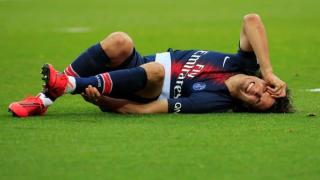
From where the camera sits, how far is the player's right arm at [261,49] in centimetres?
876

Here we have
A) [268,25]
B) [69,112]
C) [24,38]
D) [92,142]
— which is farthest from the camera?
[268,25]

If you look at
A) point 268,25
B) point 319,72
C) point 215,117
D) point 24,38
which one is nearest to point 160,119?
point 215,117

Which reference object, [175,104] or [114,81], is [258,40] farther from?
[114,81]

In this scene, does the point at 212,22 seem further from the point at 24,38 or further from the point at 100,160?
the point at 100,160

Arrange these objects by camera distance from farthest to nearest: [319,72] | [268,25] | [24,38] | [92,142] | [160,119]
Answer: [268,25] → [24,38] → [319,72] → [160,119] → [92,142]

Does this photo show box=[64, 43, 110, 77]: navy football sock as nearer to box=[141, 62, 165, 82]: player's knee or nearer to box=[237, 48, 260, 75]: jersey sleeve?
box=[141, 62, 165, 82]: player's knee

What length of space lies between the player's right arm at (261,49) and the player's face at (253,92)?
0.20ft

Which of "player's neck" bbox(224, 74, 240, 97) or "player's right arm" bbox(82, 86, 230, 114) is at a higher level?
"player's neck" bbox(224, 74, 240, 97)

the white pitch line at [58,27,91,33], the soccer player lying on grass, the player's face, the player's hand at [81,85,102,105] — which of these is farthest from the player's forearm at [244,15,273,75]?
the white pitch line at [58,27,91,33]

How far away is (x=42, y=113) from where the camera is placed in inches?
348

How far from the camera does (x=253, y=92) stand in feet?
28.8

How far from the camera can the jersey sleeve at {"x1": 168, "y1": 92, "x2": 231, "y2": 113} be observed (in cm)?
887

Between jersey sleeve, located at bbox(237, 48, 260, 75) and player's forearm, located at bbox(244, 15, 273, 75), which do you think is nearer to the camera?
player's forearm, located at bbox(244, 15, 273, 75)

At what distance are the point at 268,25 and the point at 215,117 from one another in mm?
14259
